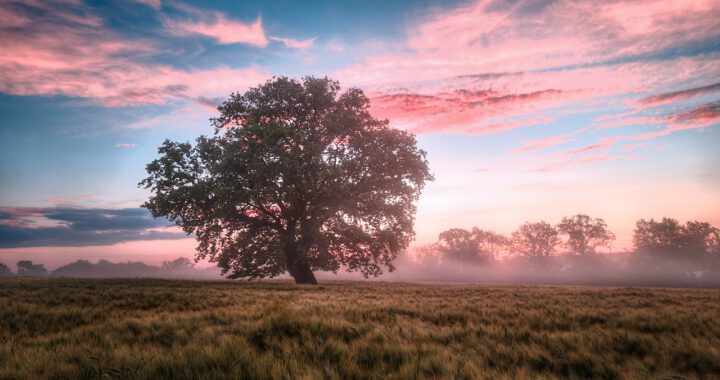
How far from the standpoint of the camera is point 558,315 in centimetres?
826

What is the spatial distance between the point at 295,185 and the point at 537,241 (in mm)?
103038

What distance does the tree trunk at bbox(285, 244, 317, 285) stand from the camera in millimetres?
25828

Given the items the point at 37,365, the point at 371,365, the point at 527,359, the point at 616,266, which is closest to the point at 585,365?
the point at 527,359

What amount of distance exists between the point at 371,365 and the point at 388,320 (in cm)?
341

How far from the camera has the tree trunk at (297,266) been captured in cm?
2583

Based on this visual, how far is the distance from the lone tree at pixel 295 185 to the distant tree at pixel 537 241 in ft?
306

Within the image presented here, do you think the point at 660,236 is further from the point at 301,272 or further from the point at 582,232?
the point at 301,272

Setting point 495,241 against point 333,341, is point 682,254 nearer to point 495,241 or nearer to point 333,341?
point 495,241

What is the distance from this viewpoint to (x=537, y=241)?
106688mm

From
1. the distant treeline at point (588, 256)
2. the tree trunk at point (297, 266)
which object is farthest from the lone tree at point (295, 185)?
the distant treeline at point (588, 256)

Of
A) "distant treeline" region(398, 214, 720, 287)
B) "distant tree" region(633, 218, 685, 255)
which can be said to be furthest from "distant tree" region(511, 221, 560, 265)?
"distant tree" region(633, 218, 685, 255)

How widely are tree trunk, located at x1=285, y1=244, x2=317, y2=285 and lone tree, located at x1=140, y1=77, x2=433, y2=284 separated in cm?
8

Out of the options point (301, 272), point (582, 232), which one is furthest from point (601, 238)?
point (301, 272)

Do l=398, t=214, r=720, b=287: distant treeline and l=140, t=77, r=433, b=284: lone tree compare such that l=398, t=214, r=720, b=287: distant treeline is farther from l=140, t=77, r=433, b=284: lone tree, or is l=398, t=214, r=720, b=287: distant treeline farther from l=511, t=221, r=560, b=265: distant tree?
l=140, t=77, r=433, b=284: lone tree
